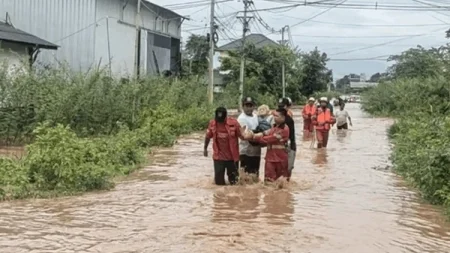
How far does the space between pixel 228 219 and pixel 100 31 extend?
3151 cm

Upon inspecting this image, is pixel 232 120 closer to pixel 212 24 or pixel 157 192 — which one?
pixel 157 192

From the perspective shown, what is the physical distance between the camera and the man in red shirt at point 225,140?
12.8m

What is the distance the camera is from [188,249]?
26.9ft

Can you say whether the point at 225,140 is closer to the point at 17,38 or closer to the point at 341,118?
the point at 17,38

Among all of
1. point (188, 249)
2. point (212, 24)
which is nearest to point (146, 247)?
point (188, 249)

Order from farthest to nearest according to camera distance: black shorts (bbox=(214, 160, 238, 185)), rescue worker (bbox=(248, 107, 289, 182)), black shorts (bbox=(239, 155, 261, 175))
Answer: black shorts (bbox=(239, 155, 261, 175)), black shorts (bbox=(214, 160, 238, 185)), rescue worker (bbox=(248, 107, 289, 182))

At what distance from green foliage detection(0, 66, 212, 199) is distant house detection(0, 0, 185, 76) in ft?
10.6

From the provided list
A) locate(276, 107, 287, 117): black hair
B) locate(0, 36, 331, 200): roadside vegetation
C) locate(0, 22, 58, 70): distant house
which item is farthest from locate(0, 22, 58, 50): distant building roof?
locate(276, 107, 287, 117): black hair

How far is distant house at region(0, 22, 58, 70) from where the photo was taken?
24.2 m

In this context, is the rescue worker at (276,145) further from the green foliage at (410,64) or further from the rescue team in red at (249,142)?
the green foliage at (410,64)

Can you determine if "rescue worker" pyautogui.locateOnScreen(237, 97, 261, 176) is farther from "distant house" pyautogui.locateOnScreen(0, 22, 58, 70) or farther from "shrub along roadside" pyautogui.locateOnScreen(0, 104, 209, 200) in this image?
"distant house" pyautogui.locateOnScreen(0, 22, 58, 70)

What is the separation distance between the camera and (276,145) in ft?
42.0

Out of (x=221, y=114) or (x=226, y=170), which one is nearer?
(x=221, y=114)

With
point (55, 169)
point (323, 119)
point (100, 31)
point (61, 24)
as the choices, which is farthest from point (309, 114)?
point (100, 31)
